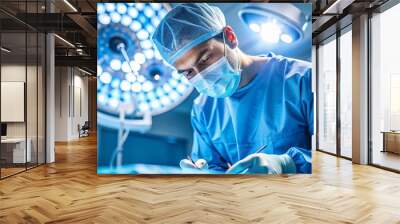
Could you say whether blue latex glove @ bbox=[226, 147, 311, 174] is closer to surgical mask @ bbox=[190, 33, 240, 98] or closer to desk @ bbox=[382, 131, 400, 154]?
surgical mask @ bbox=[190, 33, 240, 98]

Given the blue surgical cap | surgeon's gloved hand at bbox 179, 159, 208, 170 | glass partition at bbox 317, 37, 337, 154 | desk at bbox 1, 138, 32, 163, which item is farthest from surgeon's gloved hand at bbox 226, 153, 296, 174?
glass partition at bbox 317, 37, 337, 154

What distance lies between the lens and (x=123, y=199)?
4.78 metres

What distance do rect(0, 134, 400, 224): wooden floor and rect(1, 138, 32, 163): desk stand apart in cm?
50

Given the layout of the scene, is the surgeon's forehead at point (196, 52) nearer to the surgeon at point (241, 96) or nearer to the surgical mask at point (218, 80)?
the surgeon at point (241, 96)

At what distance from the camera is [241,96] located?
6.35 meters

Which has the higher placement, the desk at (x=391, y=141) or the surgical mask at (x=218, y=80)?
the surgical mask at (x=218, y=80)

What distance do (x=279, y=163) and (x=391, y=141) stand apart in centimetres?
262

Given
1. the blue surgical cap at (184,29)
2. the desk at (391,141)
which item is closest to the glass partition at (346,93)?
the desk at (391,141)

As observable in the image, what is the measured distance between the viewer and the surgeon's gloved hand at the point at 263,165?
20.8ft

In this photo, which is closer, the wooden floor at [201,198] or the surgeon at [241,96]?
the wooden floor at [201,198]

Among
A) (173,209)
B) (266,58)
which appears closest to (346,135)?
(266,58)

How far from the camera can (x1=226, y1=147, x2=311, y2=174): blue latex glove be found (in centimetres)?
635

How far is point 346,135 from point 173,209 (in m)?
6.34

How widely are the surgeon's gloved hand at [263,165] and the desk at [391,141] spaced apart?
232 cm
